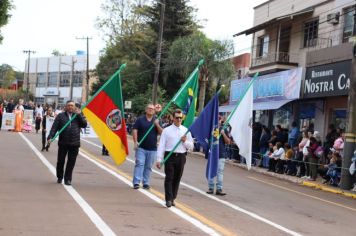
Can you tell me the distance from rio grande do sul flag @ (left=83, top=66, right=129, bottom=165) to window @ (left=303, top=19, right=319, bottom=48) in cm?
1627

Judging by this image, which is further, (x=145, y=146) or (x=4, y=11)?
(x=4, y=11)

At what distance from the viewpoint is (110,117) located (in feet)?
44.4

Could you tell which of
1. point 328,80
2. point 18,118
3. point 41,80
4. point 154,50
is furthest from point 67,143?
point 41,80

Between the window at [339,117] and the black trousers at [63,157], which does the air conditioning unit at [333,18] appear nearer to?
the window at [339,117]

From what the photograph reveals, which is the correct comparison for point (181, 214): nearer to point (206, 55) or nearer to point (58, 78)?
point (206, 55)

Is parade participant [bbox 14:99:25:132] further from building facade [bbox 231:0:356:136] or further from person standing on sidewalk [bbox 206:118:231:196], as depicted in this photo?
person standing on sidewalk [bbox 206:118:231:196]

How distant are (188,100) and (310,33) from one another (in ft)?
55.3

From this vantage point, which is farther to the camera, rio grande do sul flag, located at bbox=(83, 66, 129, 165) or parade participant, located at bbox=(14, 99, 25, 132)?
parade participant, located at bbox=(14, 99, 25, 132)

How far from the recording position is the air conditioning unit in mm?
25422

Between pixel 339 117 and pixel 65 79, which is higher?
pixel 65 79

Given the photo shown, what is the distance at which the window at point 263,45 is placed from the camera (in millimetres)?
32906

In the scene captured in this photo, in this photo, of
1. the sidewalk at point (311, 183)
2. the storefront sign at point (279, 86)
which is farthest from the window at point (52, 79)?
the sidewalk at point (311, 183)

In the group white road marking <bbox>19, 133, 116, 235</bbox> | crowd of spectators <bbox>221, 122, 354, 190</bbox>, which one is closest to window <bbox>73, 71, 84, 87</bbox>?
crowd of spectators <bbox>221, 122, 354, 190</bbox>

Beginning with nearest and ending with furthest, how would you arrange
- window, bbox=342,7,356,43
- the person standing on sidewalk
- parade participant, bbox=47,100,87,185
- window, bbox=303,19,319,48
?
parade participant, bbox=47,100,87,185, the person standing on sidewalk, window, bbox=342,7,356,43, window, bbox=303,19,319,48
